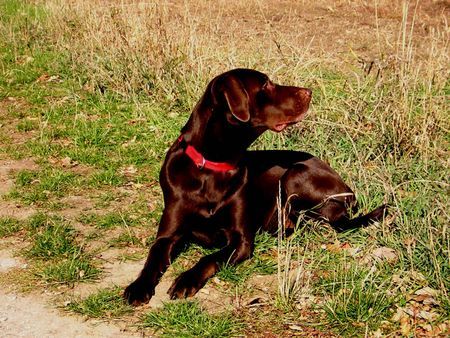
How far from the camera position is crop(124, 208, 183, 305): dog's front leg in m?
3.62

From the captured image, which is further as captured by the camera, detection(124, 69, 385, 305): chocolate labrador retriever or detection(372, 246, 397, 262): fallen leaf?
detection(372, 246, 397, 262): fallen leaf

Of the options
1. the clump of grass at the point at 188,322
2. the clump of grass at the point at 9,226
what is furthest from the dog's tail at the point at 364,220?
the clump of grass at the point at 9,226

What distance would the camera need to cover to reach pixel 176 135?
21.6ft

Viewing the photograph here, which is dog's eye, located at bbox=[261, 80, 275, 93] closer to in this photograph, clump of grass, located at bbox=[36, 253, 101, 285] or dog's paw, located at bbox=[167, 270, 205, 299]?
dog's paw, located at bbox=[167, 270, 205, 299]

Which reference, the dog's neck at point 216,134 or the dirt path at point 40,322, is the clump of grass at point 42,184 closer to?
the dirt path at point 40,322

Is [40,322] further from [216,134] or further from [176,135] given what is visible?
[176,135]

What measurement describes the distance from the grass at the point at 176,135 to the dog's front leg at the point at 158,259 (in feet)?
0.41

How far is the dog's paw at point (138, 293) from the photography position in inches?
141

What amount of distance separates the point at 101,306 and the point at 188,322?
20.7 inches

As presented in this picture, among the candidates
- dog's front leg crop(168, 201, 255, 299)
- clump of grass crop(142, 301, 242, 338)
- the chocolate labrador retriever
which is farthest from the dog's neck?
clump of grass crop(142, 301, 242, 338)

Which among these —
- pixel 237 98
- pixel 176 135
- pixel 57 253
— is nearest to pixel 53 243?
pixel 57 253

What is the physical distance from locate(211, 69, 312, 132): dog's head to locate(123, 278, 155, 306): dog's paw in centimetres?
113

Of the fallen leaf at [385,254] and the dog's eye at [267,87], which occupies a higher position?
the dog's eye at [267,87]

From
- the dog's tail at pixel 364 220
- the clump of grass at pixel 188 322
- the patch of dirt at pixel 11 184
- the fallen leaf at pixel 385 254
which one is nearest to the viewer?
the clump of grass at pixel 188 322
